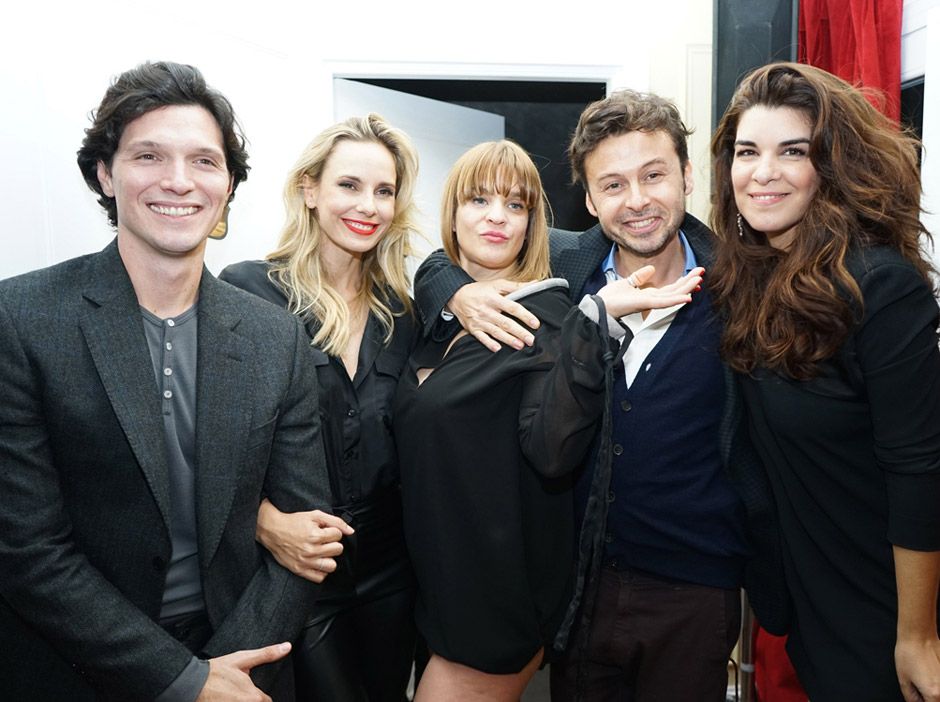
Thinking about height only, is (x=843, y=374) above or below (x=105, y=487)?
above

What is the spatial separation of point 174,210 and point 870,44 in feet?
7.92

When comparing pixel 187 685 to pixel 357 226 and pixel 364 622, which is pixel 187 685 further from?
pixel 357 226

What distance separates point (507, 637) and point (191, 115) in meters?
1.25

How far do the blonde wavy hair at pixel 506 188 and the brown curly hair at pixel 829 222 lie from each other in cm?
58

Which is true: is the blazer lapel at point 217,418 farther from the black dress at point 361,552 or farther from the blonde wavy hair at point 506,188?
the blonde wavy hair at point 506,188

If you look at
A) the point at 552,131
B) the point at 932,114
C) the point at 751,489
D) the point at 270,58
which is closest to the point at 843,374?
the point at 751,489

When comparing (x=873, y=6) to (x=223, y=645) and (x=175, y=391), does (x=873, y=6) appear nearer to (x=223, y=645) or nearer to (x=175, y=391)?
(x=175, y=391)

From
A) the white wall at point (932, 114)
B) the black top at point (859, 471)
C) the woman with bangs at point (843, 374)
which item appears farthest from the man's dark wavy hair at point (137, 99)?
the white wall at point (932, 114)

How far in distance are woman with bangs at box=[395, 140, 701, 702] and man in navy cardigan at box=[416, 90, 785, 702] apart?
0.20 ft

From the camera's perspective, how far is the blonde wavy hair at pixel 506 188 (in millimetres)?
1810

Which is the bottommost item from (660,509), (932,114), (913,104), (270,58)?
(660,509)

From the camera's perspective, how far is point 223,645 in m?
1.35

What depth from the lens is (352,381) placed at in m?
1.78

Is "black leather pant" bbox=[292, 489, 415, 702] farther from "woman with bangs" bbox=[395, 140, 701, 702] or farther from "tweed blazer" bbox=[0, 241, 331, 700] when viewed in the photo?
"tweed blazer" bbox=[0, 241, 331, 700]
